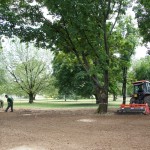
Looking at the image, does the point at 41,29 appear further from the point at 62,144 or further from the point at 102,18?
the point at 62,144

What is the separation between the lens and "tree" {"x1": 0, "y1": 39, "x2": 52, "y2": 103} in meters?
51.2

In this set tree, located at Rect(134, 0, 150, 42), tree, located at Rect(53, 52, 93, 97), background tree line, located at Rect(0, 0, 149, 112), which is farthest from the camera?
tree, located at Rect(53, 52, 93, 97)

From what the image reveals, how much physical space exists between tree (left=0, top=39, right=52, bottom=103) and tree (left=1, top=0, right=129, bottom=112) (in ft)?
84.3

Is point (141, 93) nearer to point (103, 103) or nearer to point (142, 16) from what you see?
point (103, 103)

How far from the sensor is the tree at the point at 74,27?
23.1 meters

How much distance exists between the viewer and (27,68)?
51688mm

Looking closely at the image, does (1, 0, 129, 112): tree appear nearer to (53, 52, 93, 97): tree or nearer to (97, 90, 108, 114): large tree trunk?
(97, 90, 108, 114): large tree trunk

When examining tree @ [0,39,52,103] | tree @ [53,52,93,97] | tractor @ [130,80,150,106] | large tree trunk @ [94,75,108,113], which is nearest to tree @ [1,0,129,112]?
large tree trunk @ [94,75,108,113]

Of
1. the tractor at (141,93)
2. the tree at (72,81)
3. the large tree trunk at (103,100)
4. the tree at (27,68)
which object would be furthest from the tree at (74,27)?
the tree at (27,68)

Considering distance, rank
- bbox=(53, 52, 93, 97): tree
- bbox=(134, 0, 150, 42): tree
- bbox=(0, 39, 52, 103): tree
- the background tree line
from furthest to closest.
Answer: bbox=(0, 39, 52, 103): tree < bbox=(53, 52, 93, 97): tree < bbox=(134, 0, 150, 42): tree < the background tree line

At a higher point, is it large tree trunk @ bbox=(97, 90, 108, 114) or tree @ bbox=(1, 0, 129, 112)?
tree @ bbox=(1, 0, 129, 112)

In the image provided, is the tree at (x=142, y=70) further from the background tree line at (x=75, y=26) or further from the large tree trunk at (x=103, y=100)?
the large tree trunk at (x=103, y=100)

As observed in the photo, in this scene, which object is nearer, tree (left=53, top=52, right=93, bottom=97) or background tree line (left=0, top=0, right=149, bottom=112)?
background tree line (left=0, top=0, right=149, bottom=112)

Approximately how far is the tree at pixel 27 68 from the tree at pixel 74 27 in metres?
25.7
